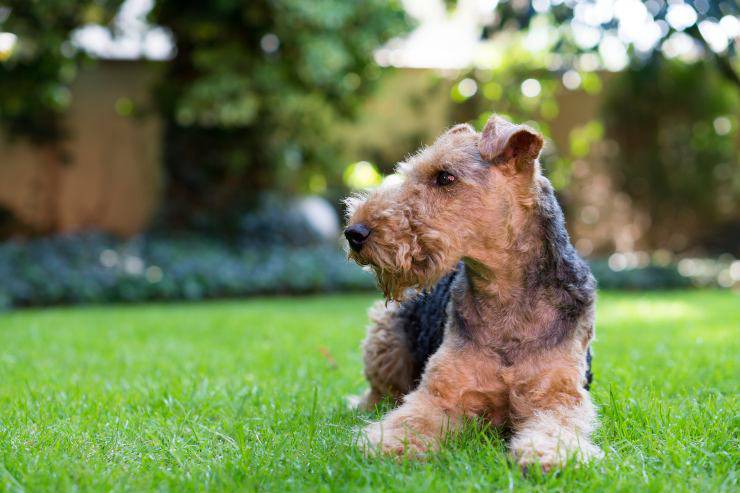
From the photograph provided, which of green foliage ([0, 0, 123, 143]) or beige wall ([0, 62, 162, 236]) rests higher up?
green foliage ([0, 0, 123, 143])

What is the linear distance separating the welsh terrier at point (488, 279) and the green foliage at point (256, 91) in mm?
6109

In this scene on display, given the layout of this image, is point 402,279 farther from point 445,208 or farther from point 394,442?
point 394,442

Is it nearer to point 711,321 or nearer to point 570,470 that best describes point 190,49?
point 711,321

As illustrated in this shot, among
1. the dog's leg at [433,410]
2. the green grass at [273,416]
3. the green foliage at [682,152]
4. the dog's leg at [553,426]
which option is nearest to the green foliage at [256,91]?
the green grass at [273,416]

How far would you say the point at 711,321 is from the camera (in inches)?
245

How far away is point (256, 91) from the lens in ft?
29.4

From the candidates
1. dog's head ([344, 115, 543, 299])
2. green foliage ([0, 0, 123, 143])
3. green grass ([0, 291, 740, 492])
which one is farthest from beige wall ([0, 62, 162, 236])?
dog's head ([344, 115, 543, 299])

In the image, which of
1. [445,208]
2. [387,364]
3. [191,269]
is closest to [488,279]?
[445,208]

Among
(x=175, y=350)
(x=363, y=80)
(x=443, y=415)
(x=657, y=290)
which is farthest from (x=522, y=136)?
(x=657, y=290)

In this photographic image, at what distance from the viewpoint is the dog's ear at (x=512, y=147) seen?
2.59m

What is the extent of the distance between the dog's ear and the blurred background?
4.64 m

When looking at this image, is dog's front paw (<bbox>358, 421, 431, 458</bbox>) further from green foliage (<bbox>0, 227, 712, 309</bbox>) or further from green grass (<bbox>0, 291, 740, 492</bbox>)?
green foliage (<bbox>0, 227, 712, 309</bbox>)

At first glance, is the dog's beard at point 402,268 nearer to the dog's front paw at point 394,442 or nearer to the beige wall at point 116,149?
the dog's front paw at point 394,442

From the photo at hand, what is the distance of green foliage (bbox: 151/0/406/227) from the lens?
28.4 feet
